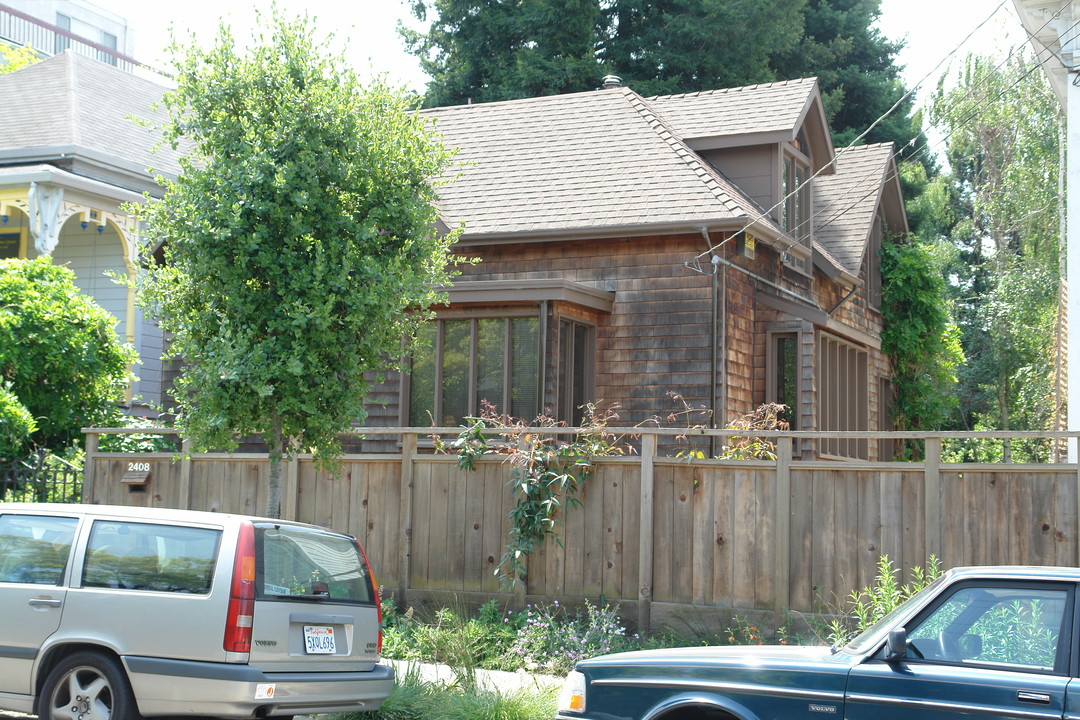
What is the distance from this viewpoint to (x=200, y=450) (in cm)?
981

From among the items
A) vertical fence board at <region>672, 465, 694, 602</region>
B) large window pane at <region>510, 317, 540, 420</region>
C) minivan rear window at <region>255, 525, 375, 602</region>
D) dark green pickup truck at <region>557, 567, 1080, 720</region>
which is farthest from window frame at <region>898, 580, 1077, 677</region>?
large window pane at <region>510, 317, 540, 420</region>

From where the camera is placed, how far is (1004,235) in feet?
112

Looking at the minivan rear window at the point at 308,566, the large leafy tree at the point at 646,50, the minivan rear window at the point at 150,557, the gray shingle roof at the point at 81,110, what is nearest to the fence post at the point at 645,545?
the minivan rear window at the point at 308,566

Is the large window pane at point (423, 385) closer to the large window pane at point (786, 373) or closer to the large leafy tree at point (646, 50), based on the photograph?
the large window pane at point (786, 373)

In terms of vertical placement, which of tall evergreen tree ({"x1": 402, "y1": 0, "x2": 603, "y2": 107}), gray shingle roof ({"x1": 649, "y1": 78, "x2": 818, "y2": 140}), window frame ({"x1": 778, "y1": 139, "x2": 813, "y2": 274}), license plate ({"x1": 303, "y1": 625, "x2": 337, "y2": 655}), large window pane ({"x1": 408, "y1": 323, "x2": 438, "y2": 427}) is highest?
tall evergreen tree ({"x1": 402, "y1": 0, "x2": 603, "y2": 107})

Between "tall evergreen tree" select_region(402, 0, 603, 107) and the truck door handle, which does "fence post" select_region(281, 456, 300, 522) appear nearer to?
the truck door handle

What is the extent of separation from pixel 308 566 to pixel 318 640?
48cm

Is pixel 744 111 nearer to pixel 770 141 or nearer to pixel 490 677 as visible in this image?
pixel 770 141

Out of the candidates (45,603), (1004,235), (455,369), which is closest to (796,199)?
(455,369)

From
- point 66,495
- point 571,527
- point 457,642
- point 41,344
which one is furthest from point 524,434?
point 41,344

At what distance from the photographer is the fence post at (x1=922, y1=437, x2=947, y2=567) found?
30.2 feet

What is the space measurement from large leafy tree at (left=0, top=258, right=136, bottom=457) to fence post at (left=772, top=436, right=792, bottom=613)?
9.24m

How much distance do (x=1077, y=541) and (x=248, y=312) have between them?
6.79 m

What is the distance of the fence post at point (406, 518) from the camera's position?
36.5 feet
